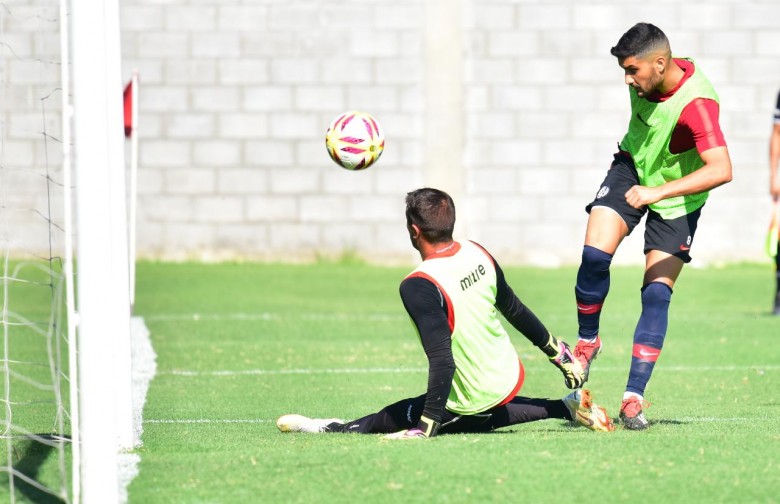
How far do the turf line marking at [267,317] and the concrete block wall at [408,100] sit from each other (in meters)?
4.71

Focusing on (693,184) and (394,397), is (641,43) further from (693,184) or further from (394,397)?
(394,397)

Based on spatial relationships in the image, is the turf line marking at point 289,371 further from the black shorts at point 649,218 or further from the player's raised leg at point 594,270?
the black shorts at point 649,218

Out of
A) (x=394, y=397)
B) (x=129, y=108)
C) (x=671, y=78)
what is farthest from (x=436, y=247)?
(x=129, y=108)

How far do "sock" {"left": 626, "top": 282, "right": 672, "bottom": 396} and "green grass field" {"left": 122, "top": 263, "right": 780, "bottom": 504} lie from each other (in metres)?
0.33

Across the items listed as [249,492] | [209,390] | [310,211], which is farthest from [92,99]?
[310,211]

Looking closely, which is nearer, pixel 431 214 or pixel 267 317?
pixel 431 214

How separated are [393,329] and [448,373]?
611 centimetres

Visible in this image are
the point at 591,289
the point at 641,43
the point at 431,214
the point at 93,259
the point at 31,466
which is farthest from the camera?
the point at 591,289

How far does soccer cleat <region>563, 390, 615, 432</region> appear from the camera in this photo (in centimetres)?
573

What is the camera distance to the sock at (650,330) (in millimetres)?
6121

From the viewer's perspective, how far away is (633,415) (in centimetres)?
588

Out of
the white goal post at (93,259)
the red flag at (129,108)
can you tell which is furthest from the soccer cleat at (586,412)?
the red flag at (129,108)

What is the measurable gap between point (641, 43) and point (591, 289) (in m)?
1.35

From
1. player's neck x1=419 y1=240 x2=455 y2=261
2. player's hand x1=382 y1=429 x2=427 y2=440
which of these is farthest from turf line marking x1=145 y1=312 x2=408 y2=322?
player's hand x1=382 y1=429 x2=427 y2=440
